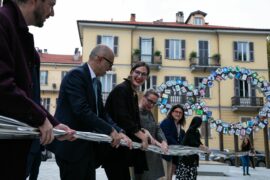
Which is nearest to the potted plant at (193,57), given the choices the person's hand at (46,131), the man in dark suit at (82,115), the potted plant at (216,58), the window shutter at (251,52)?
the potted plant at (216,58)

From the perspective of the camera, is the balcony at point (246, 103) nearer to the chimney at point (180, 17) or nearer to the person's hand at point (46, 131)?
the chimney at point (180, 17)

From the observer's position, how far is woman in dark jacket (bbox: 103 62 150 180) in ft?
14.2

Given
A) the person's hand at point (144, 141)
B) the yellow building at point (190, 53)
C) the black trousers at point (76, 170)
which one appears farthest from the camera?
the yellow building at point (190, 53)

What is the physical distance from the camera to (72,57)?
185 feet

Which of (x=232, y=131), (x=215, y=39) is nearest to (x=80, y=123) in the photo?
(x=232, y=131)

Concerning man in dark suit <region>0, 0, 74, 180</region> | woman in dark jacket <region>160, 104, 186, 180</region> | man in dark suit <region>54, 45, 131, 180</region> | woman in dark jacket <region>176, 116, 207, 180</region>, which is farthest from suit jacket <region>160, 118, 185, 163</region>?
man in dark suit <region>0, 0, 74, 180</region>

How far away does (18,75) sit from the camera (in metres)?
2.28

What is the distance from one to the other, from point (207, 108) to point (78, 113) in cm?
1391

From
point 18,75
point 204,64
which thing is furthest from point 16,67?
point 204,64

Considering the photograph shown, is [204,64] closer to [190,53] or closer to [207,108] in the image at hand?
[190,53]

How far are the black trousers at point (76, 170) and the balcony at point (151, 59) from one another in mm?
34242

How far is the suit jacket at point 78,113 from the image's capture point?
3641 mm

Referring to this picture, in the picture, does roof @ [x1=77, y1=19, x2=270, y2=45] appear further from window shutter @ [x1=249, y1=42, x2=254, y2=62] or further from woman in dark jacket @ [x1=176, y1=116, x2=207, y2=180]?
woman in dark jacket @ [x1=176, y1=116, x2=207, y2=180]

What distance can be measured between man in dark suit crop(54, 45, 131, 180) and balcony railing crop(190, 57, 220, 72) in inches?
1364
